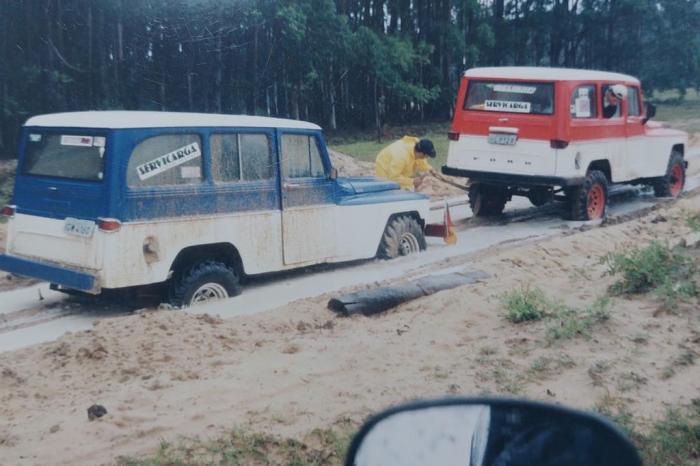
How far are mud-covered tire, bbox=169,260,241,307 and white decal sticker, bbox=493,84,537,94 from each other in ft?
19.7

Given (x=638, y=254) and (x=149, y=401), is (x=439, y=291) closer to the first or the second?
(x=638, y=254)

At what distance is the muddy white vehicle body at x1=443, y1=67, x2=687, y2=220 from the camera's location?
12.8 m

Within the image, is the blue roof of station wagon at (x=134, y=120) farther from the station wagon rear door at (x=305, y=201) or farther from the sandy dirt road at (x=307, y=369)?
the sandy dirt road at (x=307, y=369)

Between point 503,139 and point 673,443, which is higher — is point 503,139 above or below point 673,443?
above

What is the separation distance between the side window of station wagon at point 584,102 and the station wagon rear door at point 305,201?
475 cm

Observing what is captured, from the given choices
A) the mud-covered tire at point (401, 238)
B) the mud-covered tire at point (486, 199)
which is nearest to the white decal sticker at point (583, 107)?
the mud-covered tire at point (486, 199)

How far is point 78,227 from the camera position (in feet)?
25.9

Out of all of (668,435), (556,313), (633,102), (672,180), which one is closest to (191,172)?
(556,313)

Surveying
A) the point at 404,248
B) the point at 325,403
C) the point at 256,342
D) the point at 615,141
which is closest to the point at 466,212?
the point at 615,141

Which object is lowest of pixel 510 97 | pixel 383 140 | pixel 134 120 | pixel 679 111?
pixel 383 140

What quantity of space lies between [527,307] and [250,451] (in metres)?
2.86

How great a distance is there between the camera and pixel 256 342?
23.0 ft

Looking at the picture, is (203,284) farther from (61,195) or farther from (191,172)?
(61,195)

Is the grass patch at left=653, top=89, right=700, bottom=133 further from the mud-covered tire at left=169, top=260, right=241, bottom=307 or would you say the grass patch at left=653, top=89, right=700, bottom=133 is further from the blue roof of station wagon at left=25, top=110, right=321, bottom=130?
the mud-covered tire at left=169, top=260, right=241, bottom=307
